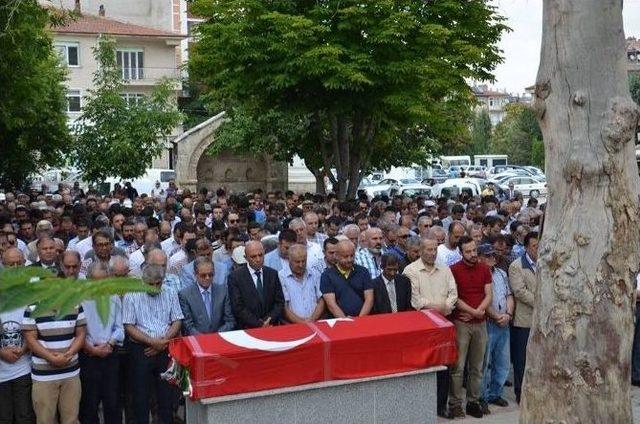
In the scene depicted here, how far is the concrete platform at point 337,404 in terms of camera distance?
761 cm

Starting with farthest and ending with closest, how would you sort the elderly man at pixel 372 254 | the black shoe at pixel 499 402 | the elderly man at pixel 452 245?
the elderly man at pixel 452 245 → the elderly man at pixel 372 254 → the black shoe at pixel 499 402

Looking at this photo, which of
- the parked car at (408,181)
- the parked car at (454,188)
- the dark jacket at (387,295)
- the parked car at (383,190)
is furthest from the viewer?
the parked car at (408,181)

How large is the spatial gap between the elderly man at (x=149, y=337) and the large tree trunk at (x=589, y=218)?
4.20 meters

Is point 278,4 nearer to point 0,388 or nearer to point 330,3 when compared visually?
point 330,3

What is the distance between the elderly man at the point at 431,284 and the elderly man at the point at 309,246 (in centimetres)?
125

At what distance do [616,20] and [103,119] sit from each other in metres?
26.9

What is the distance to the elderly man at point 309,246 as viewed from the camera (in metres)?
10.7

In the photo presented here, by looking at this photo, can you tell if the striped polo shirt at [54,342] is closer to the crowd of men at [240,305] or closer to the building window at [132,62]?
the crowd of men at [240,305]

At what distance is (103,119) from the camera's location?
101 feet

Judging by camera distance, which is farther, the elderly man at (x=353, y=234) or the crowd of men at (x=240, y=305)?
the elderly man at (x=353, y=234)

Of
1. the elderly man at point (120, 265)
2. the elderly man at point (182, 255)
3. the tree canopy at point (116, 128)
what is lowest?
the elderly man at point (182, 255)

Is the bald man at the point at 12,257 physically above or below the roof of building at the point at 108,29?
below

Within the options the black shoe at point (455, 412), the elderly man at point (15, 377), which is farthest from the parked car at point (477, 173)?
the elderly man at point (15, 377)

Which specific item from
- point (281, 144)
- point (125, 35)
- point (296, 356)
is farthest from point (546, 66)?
point (125, 35)
